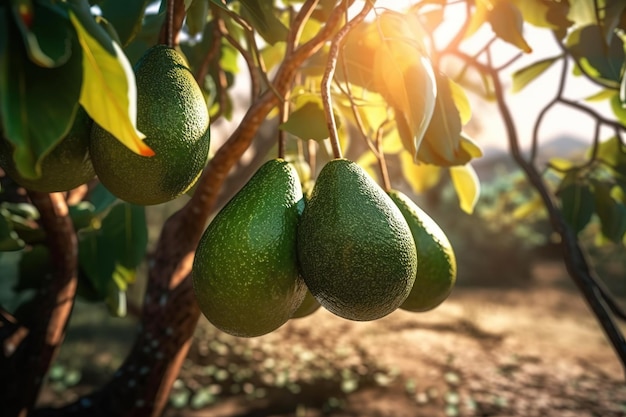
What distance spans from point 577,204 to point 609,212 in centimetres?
9

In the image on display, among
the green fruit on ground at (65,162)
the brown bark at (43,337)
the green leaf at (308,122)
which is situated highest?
the green leaf at (308,122)

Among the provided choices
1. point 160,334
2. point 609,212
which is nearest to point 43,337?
point 160,334

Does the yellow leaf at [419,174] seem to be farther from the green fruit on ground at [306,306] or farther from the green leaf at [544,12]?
the green fruit on ground at [306,306]

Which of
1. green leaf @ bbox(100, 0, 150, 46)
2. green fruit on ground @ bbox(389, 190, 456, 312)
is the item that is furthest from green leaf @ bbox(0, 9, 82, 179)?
green fruit on ground @ bbox(389, 190, 456, 312)

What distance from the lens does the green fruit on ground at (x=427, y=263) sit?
866mm

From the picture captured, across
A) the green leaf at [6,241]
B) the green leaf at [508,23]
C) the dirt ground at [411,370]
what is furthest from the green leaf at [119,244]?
the dirt ground at [411,370]

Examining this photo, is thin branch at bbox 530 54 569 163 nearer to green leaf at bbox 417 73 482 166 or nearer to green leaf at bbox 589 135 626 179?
green leaf at bbox 589 135 626 179

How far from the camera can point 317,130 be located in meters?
0.86

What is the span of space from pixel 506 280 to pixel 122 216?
21.2 feet

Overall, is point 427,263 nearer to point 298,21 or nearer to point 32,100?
point 298,21

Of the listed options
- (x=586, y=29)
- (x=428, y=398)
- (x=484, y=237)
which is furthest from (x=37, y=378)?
(x=484, y=237)

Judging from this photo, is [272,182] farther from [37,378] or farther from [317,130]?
[37,378]

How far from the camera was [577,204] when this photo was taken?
149cm

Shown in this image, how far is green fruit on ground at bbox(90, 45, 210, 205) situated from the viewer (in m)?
0.61
